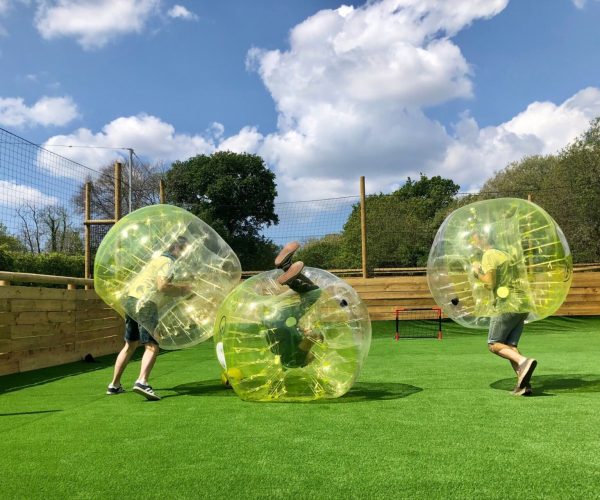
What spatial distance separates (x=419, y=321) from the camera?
13383mm

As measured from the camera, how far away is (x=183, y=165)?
3055 cm

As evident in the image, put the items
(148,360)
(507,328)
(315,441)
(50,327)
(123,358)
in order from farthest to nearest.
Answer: (50,327)
(123,358)
(148,360)
(507,328)
(315,441)

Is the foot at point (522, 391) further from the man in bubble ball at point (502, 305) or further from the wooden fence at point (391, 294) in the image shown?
the wooden fence at point (391, 294)

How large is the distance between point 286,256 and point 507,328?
223cm

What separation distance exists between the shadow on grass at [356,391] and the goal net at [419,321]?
6.95 m

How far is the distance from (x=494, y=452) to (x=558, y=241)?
8.33 ft

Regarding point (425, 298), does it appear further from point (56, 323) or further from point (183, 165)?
point (183, 165)

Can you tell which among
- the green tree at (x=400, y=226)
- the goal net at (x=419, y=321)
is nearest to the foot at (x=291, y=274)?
the goal net at (x=419, y=321)

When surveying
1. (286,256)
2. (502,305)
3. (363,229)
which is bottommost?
(502,305)

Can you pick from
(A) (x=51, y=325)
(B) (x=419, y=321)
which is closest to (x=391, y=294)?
(B) (x=419, y=321)

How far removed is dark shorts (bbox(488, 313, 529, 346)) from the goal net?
23.5 feet

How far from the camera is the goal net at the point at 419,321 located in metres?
12.5

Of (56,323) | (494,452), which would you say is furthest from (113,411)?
(56,323)

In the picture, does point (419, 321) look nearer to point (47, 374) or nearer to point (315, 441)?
point (47, 374)
